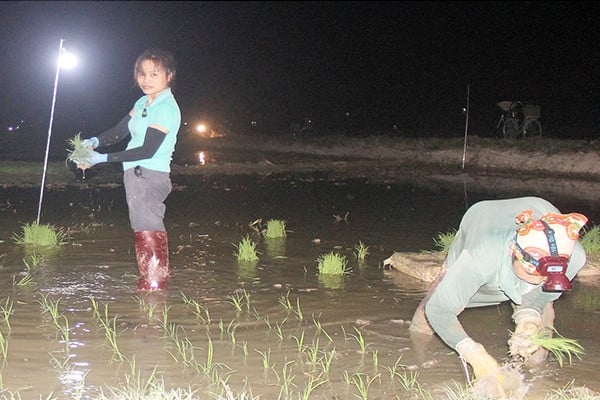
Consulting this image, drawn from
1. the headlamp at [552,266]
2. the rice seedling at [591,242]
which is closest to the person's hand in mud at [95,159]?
the headlamp at [552,266]

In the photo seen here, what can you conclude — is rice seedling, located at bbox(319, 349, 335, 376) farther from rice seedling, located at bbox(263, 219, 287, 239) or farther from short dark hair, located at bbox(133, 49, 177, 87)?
rice seedling, located at bbox(263, 219, 287, 239)

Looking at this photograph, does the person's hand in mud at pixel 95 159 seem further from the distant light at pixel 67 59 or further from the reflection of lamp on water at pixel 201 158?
the reflection of lamp on water at pixel 201 158

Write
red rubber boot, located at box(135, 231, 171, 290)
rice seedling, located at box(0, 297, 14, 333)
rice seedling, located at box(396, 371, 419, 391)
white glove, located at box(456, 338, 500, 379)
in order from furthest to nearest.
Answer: red rubber boot, located at box(135, 231, 171, 290) < rice seedling, located at box(0, 297, 14, 333) < rice seedling, located at box(396, 371, 419, 391) < white glove, located at box(456, 338, 500, 379)

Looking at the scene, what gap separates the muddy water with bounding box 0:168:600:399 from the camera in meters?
4.04

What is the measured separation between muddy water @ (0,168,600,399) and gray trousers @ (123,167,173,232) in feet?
1.80

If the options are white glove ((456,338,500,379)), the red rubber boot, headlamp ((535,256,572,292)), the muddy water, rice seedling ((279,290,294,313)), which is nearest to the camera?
headlamp ((535,256,572,292))

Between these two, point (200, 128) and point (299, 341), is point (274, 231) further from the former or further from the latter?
point (200, 128)

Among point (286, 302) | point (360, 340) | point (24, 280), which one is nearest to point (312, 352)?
point (360, 340)

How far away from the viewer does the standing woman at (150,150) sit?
209 inches

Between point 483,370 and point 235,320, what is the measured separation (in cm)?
201

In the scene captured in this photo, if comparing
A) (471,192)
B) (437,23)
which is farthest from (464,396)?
(437,23)

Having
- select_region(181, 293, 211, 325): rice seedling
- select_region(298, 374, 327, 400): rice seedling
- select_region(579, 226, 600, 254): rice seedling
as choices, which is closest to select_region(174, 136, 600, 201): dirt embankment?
select_region(579, 226, 600, 254): rice seedling

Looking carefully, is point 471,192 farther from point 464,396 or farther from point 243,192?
point 464,396

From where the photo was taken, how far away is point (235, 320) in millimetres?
5102
